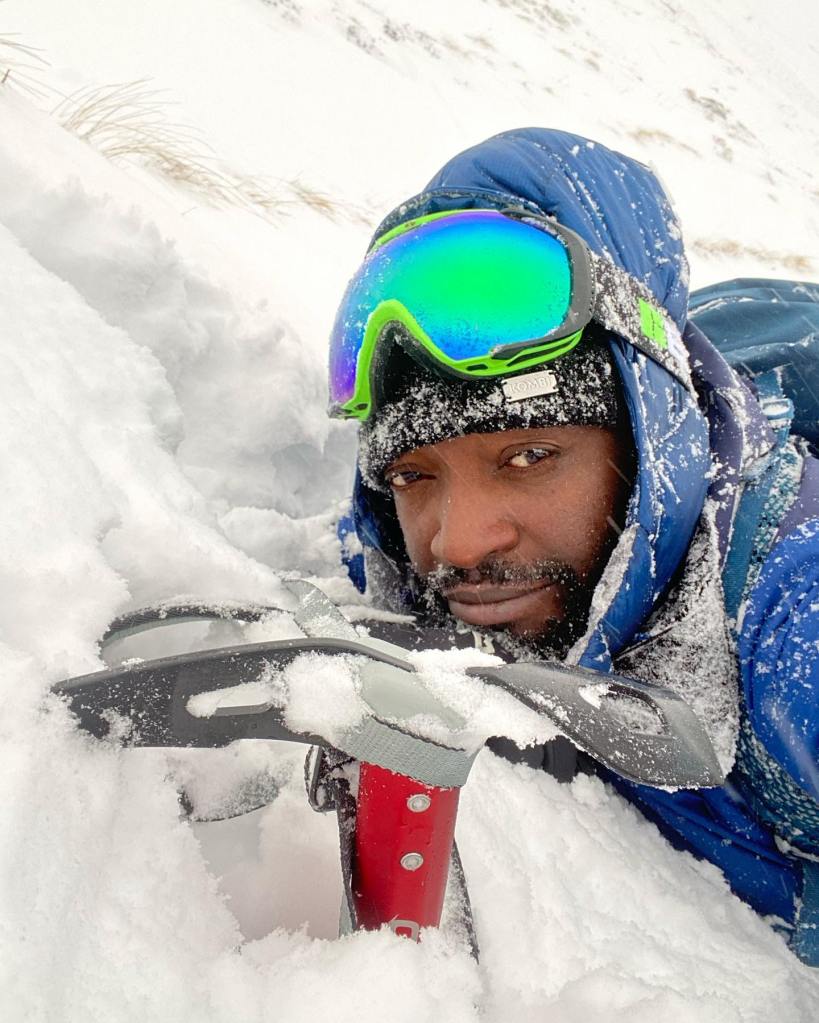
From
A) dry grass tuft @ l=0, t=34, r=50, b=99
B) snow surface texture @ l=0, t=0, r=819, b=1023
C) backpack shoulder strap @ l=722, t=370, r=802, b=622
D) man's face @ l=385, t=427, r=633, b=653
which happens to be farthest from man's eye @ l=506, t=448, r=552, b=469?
dry grass tuft @ l=0, t=34, r=50, b=99

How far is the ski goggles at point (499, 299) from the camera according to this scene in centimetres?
150

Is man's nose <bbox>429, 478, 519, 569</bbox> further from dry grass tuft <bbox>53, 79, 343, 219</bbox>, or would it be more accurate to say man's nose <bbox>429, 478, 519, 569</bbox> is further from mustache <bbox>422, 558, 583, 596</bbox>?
dry grass tuft <bbox>53, 79, 343, 219</bbox>

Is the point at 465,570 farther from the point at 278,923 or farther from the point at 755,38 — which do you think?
the point at 755,38

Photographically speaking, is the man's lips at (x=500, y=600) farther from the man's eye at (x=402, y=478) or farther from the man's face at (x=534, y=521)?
the man's eye at (x=402, y=478)

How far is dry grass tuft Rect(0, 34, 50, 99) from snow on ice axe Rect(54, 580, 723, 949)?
2.42 metres

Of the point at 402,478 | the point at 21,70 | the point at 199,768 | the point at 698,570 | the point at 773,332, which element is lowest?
the point at 21,70

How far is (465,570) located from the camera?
1.63 metres

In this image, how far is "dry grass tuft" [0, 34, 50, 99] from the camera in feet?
8.71

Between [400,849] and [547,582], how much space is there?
0.98 meters

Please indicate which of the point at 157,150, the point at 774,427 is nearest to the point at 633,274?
the point at 774,427

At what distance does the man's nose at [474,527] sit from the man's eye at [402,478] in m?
0.18

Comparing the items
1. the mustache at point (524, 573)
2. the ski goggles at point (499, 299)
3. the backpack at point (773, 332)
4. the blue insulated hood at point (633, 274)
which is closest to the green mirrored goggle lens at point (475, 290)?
the ski goggles at point (499, 299)

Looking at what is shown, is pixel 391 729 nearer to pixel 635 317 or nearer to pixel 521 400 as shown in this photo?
pixel 521 400

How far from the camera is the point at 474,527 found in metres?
1.58
